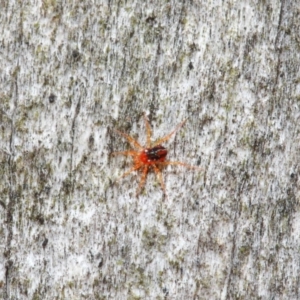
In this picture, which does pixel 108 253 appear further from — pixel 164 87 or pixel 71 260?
pixel 164 87

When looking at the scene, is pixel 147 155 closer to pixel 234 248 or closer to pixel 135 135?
pixel 135 135

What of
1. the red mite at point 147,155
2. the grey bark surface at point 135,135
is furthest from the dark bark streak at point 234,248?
the red mite at point 147,155

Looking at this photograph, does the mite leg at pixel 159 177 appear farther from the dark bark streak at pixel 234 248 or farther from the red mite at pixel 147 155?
the dark bark streak at pixel 234 248

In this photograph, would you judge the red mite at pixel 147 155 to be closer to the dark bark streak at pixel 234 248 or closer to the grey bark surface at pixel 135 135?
the grey bark surface at pixel 135 135

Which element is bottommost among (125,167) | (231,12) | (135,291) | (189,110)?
(135,291)

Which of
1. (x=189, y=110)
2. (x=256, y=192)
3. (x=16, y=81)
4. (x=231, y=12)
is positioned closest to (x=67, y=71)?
(x=16, y=81)

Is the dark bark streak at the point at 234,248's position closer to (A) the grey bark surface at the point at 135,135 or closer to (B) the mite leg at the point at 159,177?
(A) the grey bark surface at the point at 135,135

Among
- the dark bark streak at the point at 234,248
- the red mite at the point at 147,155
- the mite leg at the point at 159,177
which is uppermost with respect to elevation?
the red mite at the point at 147,155

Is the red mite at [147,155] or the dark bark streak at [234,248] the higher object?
the red mite at [147,155]
